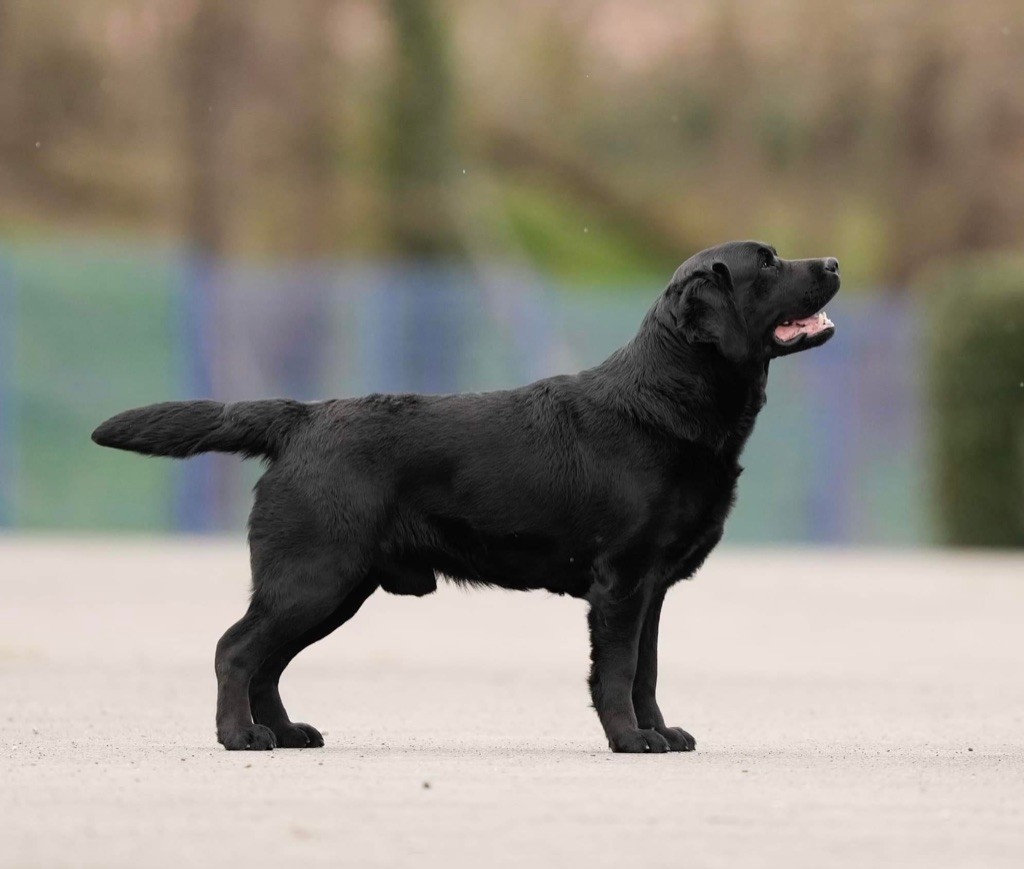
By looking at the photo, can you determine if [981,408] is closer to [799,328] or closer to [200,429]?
[799,328]

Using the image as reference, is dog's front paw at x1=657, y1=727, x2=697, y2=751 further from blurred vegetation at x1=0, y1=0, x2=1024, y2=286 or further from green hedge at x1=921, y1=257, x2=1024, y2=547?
blurred vegetation at x1=0, y1=0, x2=1024, y2=286

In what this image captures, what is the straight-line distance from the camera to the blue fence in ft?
70.3

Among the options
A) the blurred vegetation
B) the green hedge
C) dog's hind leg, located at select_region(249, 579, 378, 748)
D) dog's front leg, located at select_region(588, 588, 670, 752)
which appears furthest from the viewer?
the blurred vegetation

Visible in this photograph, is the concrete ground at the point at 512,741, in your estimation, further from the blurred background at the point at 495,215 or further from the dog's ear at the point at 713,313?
the blurred background at the point at 495,215

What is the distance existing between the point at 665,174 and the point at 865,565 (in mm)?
26862

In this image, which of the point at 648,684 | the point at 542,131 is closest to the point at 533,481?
the point at 648,684

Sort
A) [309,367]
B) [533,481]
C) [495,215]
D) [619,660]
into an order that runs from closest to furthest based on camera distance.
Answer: [619,660]
[533,481]
[309,367]
[495,215]

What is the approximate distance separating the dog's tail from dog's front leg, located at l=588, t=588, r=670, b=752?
1.17 m

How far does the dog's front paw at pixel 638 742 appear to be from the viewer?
620 centimetres

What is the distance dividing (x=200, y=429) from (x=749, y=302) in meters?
1.81

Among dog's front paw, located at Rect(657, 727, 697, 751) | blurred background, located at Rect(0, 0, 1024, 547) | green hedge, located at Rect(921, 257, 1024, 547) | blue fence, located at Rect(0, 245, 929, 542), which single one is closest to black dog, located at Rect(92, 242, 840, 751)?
dog's front paw, located at Rect(657, 727, 697, 751)

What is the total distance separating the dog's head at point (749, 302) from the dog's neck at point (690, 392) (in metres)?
0.05

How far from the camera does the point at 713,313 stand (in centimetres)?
640

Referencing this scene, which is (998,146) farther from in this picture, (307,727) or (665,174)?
(307,727)
